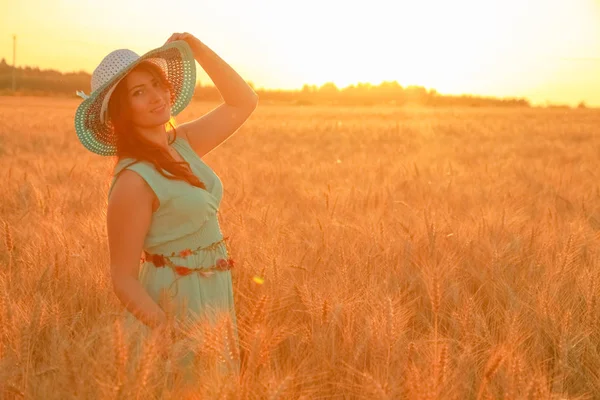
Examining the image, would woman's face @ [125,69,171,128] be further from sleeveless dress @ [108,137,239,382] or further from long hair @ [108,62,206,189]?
sleeveless dress @ [108,137,239,382]

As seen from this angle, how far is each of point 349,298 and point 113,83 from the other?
92cm

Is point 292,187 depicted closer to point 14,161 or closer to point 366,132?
point 14,161

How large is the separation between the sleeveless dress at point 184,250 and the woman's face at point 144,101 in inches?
5.2

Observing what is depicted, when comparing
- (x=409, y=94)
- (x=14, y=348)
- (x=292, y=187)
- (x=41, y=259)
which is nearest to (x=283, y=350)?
(x=14, y=348)

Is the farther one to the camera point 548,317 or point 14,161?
point 14,161

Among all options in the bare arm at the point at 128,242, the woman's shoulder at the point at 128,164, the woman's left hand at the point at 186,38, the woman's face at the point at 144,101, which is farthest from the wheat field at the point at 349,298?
the woman's left hand at the point at 186,38

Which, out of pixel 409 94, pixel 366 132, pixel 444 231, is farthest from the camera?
pixel 409 94

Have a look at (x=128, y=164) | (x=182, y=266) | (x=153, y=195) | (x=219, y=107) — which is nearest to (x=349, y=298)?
(x=182, y=266)

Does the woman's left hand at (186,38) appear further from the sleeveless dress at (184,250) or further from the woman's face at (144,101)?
the sleeveless dress at (184,250)

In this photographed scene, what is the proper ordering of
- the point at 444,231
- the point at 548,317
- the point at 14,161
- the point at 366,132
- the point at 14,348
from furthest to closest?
the point at 366,132 < the point at 14,161 < the point at 444,231 < the point at 548,317 < the point at 14,348

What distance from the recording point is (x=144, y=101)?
1.86 m

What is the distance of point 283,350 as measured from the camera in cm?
178

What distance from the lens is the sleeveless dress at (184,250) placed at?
1.85 m

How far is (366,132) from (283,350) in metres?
10.3
